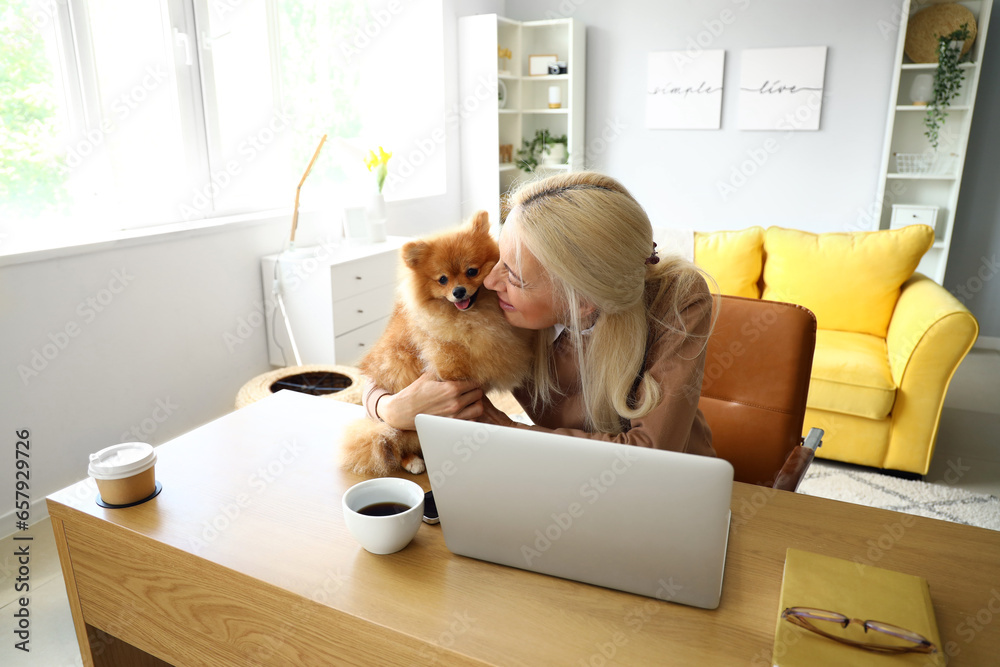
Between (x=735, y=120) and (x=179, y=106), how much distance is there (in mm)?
3451

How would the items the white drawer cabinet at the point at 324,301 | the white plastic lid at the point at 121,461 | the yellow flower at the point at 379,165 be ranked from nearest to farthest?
the white plastic lid at the point at 121,461
the white drawer cabinet at the point at 324,301
the yellow flower at the point at 379,165

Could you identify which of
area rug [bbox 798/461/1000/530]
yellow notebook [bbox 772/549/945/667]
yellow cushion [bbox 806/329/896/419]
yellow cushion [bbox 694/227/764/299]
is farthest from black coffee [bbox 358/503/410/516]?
yellow cushion [bbox 694/227/764/299]

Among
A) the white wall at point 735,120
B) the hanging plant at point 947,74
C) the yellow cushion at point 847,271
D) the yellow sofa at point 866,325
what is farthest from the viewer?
the white wall at point 735,120

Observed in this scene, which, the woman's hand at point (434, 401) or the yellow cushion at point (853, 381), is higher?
the woman's hand at point (434, 401)

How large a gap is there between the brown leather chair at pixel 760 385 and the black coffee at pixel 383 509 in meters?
0.74

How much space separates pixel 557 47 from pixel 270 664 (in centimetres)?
471

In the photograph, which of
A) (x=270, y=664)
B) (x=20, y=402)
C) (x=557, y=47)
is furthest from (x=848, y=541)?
(x=557, y=47)

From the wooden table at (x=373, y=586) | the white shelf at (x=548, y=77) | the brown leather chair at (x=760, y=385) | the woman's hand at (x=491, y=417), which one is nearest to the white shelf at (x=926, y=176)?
the white shelf at (x=548, y=77)

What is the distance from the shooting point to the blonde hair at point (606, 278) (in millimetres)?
991

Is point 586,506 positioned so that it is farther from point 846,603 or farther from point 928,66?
point 928,66

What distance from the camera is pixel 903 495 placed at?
233 centimetres

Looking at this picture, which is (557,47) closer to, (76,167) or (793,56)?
(793,56)

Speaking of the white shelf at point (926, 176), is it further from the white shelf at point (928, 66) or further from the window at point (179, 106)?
the window at point (179, 106)

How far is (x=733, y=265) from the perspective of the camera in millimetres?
2879
